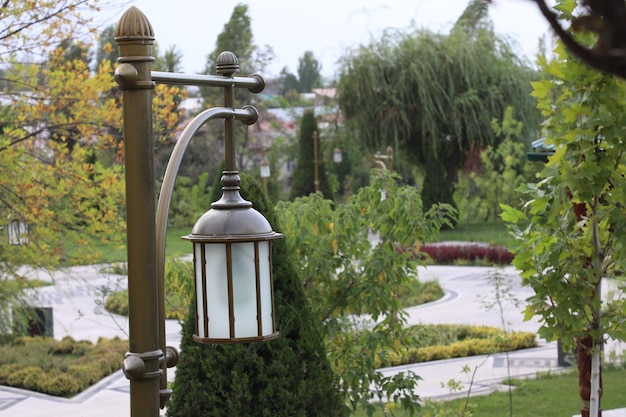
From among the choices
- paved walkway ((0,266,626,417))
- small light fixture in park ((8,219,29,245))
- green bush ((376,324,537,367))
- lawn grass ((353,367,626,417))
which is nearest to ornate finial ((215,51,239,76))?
paved walkway ((0,266,626,417))

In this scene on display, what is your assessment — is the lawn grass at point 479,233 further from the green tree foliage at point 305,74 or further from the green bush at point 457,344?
the green tree foliage at point 305,74

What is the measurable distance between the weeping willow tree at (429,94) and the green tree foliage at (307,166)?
2389mm

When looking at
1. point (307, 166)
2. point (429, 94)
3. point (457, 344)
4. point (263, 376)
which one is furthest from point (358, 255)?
point (307, 166)

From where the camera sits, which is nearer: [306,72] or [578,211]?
[578,211]

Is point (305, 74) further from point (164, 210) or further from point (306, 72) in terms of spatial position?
point (164, 210)

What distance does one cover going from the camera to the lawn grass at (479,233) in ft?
78.8

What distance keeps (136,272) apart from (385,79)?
25333mm

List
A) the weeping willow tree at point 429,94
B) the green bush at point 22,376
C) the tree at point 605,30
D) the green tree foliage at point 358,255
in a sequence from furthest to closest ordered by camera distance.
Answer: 1. the weeping willow tree at point 429,94
2. the green bush at point 22,376
3. the green tree foliage at point 358,255
4. the tree at point 605,30

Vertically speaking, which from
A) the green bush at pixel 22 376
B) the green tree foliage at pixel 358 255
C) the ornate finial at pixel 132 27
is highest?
the ornate finial at pixel 132 27

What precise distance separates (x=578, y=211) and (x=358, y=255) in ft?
4.91

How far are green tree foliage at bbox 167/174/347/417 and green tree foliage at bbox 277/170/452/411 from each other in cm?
116

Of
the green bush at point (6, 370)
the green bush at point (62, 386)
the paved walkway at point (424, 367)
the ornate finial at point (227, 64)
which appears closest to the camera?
the ornate finial at point (227, 64)

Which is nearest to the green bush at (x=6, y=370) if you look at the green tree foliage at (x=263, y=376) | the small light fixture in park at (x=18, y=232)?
the small light fixture in park at (x=18, y=232)

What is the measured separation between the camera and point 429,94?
1033 inches
